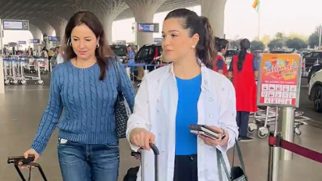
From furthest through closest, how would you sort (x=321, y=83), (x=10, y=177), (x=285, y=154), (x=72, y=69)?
(x=321, y=83) < (x=285, y=154) < (x=10, y=177) < (x=72, y=69)

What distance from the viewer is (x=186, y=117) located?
6.52ft

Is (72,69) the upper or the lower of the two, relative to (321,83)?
upper

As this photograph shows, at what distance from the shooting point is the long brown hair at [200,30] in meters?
2.04

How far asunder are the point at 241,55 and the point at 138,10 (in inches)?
1669

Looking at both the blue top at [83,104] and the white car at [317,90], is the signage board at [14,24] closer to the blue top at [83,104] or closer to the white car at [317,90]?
the white car at [317,90]

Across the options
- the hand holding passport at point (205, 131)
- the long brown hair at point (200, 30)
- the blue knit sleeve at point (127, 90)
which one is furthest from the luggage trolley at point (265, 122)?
the hand holding passport at point (205, 131)

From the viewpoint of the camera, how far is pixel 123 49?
93.7ft

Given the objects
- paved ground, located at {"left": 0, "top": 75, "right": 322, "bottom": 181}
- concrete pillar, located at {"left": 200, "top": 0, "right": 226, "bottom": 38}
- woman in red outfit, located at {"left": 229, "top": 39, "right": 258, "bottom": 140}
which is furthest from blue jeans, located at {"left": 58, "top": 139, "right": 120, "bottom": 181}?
concrete pillar, located at {"left": 200, "top": 0, "right": 226, "bottom": 38}

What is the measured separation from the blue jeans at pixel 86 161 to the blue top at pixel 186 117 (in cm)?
67

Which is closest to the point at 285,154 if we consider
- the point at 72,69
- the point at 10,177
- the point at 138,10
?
the point at 10,177

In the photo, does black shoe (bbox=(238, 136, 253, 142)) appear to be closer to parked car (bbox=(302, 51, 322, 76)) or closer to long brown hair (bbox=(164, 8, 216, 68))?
long brown hair (bbox=(164, 8, 216, 68))

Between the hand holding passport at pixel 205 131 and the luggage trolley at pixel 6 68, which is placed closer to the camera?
the hand holding passport at pixel 205 131

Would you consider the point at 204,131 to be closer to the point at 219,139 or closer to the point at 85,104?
the point at 219,139

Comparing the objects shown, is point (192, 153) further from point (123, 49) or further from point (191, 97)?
point (123, 49)
